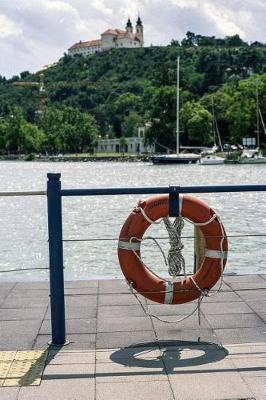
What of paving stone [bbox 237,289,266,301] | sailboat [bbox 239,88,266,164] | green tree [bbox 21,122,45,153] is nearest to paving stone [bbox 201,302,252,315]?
paving stone [bbox 237,289,266,301]

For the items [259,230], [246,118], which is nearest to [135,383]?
[259,230]

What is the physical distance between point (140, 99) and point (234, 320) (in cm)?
14352

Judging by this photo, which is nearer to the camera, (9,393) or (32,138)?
(9,393)

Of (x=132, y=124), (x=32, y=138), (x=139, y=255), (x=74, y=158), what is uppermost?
(x=139, y=255)

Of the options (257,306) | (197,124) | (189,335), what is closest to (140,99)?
(197,124)

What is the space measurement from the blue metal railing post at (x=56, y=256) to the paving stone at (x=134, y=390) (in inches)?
32.8

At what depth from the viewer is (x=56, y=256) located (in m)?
4.41

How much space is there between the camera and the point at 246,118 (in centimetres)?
8112

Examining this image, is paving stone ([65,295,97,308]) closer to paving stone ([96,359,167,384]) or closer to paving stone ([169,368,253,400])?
paving stone ([96,359,167,384])

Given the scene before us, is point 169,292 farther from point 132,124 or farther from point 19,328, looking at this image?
point 132,124

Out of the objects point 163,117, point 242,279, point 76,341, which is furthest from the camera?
point 163,117

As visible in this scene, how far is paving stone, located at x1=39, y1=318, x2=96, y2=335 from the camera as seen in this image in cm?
488

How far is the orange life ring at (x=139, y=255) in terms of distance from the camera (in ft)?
14.6

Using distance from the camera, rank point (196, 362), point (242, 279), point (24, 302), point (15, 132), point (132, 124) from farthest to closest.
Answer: point (132, 124) < point (15, 132) < point (242, 279) < point (24, 302) < point (196, 362)
